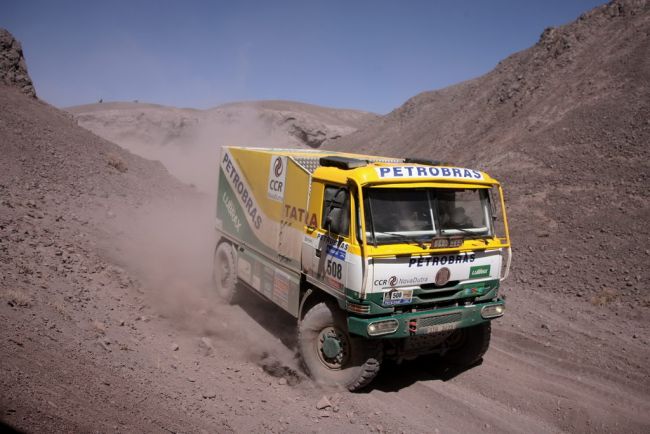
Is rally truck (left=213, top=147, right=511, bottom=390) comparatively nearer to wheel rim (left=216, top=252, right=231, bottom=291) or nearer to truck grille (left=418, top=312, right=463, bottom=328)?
truck grille (left=418, top=312, right=463, bottom=328)

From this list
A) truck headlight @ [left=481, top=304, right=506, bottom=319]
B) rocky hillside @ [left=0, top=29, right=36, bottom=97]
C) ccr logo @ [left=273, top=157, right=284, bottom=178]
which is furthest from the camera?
rocky hillside @ [left=0, top=29, right=36, bottom=97]

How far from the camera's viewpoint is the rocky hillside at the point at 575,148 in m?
12.0

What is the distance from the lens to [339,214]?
20.4 feet

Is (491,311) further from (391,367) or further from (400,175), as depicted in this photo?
(400,175)

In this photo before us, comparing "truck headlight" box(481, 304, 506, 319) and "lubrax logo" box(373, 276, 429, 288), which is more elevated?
"lubrax logo" box(373, 276, 429, 288)

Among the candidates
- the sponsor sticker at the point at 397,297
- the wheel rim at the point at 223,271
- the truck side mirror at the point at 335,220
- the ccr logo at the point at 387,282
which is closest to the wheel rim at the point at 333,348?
the sponsor sticker at the point at 397,297

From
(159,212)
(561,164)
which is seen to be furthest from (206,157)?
(561,164)

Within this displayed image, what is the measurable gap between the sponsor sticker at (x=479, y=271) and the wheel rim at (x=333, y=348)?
1.90 meters

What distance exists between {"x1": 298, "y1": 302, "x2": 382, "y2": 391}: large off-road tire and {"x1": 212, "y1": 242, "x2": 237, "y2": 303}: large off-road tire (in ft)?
10.2

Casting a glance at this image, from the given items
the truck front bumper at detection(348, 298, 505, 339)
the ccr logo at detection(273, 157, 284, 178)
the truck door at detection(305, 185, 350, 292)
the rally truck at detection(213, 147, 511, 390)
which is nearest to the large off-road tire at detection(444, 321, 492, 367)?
the rally truck at detection(213, 147, 511, 390)

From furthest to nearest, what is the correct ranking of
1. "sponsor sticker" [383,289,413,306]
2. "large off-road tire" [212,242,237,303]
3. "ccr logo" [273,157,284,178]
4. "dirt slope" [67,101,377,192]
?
1. "dirt slope" [67,101,377,192]
2. "large off-road tire" [212,242,237,303]
3. "ccr logo" [273,157,284,178]
4. "sponsor sticker" [383,289,413,306]

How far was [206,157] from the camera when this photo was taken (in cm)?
4506

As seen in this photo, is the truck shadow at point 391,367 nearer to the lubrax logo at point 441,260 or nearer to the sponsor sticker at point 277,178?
the lubrax logo at point 441,260

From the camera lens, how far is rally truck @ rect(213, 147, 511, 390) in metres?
5.98
